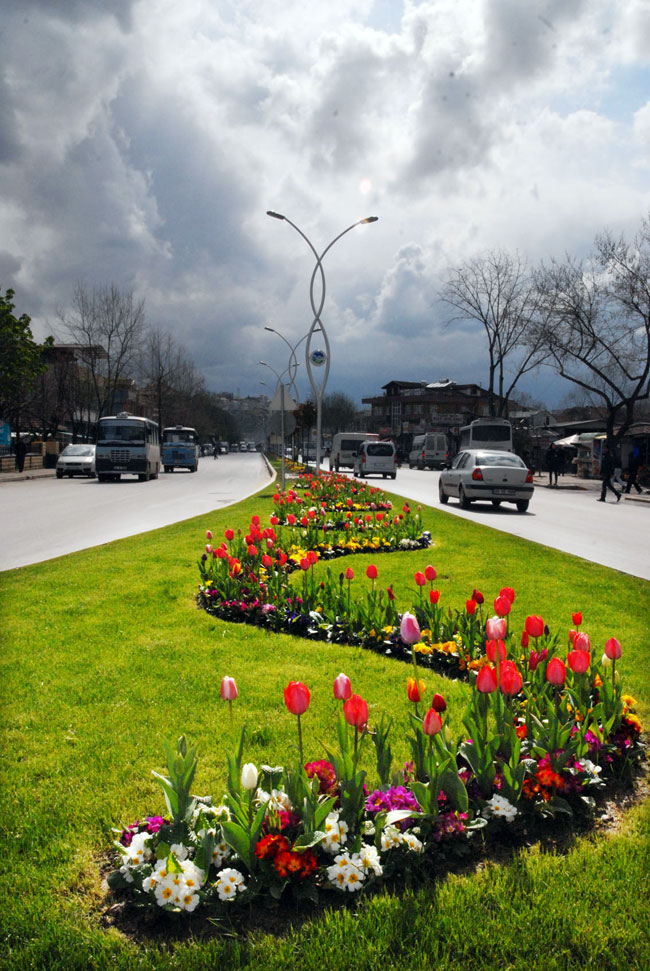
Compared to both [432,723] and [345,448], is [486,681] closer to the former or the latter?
[432,723]

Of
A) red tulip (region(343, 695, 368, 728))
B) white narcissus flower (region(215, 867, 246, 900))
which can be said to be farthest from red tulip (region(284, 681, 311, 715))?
white narcissus flower (region(215, 867, 246, 900))

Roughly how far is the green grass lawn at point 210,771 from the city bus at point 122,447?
25493 millimetres

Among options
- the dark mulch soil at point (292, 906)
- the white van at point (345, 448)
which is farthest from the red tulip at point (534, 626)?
the white van at point (345, 448)

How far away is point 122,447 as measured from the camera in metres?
32.6

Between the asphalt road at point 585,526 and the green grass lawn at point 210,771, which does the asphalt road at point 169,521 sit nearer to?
the asphalt road at point 585,526

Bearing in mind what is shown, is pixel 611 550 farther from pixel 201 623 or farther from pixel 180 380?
pixel 180 380

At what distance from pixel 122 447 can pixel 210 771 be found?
30778mm

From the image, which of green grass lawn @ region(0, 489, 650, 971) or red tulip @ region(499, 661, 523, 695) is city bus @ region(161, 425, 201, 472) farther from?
red tulip @ region(499, 661, 523, 695)

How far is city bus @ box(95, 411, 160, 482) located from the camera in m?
32.4

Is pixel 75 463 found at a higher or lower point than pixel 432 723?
lower

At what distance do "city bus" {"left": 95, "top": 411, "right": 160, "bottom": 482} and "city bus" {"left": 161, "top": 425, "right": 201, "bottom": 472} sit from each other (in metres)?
14.0

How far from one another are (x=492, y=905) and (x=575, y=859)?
43cm

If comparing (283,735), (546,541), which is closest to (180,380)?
(546,541)

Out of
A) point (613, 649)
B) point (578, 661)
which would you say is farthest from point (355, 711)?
point (613, 649)
